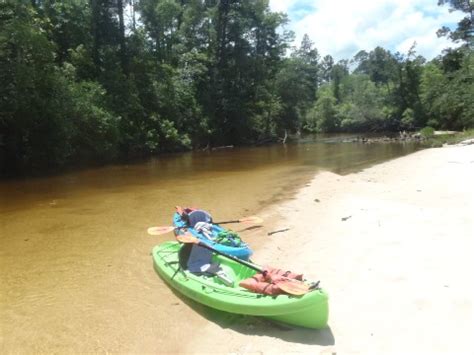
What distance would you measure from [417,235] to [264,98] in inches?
1411

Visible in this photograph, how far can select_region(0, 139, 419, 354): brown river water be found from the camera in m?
5.38

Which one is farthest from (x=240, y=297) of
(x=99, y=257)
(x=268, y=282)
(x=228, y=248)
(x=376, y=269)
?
(x=99, y=257)

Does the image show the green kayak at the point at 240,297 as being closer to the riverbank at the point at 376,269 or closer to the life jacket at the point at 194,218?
the riverbank at the point at 376,269

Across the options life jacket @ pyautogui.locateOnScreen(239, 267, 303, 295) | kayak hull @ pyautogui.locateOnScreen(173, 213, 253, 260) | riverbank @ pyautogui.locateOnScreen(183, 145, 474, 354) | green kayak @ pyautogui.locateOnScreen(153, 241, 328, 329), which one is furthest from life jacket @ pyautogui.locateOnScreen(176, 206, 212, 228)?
life jacket @ pyautogui.locateOnScreen(239, 267, 303, 295)

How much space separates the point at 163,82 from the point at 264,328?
28.8 m

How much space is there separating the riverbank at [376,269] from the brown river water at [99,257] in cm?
86

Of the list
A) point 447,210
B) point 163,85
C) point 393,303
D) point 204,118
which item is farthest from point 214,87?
point 393,303

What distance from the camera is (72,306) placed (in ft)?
20.1

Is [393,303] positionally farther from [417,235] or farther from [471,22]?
A: [471,22]

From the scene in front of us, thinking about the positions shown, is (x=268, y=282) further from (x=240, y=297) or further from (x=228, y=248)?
(x=228, y=248)

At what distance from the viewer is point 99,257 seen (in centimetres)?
813

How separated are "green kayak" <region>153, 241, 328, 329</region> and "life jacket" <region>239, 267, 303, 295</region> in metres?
0.07

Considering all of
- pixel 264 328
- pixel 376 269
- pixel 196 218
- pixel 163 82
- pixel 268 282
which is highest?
pixel 163 82

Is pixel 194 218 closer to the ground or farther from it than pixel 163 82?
closer to the ground
